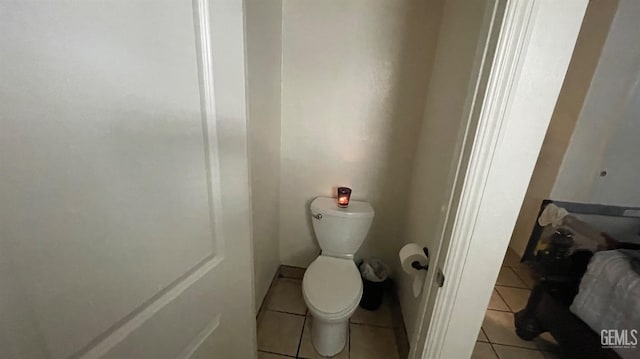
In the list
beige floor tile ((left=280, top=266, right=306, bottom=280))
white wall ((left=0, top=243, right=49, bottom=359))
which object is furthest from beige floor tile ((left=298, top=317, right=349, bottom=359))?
white wall ((left=0, top=243, right=49, bottom=359))

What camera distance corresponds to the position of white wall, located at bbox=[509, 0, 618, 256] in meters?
1.79

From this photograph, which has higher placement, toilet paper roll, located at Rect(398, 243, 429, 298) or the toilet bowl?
toilet paper roll, located at Rect(398, 243, 429, 298)

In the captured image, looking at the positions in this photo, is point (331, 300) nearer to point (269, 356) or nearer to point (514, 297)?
point (269, 356)

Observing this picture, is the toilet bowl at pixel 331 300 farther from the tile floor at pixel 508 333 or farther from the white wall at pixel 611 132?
the white wall at pixel 611 132

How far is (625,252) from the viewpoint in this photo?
1.26m

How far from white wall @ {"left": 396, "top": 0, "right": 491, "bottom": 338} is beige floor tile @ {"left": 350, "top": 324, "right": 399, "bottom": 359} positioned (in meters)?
0.22

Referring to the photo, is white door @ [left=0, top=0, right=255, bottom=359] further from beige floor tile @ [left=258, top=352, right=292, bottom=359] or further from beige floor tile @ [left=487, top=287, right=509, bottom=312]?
beige floor tile @ [left=487, top=287, right=509, bottom=312]

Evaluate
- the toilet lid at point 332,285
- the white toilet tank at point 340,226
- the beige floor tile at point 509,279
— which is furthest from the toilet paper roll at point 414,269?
the beige floor tile at point 509,279

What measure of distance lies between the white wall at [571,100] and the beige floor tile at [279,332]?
7.19 feet

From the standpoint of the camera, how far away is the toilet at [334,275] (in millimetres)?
1300

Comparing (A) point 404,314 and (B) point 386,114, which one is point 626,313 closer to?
(A) point 404,314

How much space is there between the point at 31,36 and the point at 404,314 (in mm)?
1717

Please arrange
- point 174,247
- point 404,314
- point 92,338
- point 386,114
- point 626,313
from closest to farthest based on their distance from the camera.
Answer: point 92,338 < point 174,247 < point 626,313 < point 404,314 < point 386,114

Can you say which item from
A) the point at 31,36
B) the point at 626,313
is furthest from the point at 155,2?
the point at 626,313
